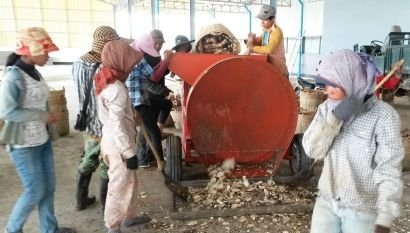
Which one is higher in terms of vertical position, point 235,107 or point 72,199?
point 235,107

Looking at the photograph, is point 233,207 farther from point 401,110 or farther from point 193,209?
point 401,110

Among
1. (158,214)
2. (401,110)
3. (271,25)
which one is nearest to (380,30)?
(401,110)

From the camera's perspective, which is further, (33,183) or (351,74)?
(33,183)

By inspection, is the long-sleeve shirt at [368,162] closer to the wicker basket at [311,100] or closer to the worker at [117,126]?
the worker at [117,126]

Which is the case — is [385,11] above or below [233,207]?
above

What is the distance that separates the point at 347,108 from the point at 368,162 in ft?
0.91

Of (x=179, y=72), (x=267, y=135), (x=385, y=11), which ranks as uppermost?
(x=385, y=11)

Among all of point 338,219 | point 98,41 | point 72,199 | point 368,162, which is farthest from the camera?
point 72,199

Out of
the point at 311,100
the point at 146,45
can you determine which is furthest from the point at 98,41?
the point at 311,100

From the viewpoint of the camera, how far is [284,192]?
342 cm

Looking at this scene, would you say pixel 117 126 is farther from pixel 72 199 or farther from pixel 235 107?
pixel 72 199

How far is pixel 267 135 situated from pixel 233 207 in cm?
72

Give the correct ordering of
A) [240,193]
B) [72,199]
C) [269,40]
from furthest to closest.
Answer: [269,40] < [72,199] < [240,193]

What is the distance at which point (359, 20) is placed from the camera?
46.4 ft
